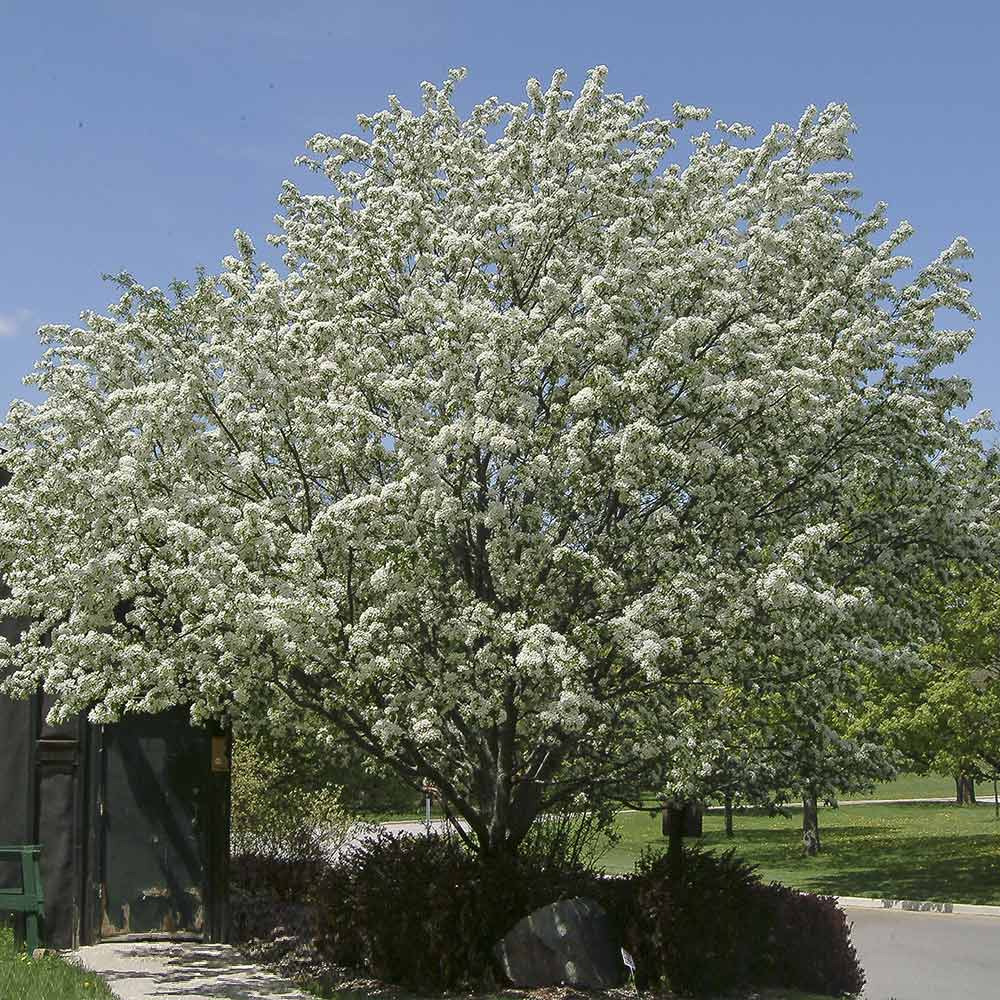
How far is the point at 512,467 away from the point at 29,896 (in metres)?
6.88

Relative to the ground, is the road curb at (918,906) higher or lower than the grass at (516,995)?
lower

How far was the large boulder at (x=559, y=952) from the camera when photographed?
41.0 feet

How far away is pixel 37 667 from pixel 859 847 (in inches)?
1085

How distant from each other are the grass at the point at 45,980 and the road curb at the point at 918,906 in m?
13.7

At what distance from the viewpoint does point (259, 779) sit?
21422mm

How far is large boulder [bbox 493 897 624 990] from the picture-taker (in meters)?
12.5

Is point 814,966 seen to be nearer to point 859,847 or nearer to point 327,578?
point 327,578

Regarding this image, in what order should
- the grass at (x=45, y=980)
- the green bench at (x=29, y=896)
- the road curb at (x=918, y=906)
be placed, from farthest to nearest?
the road curb at (x=918, y=906) < the green bench at (x=29, y=896) < the grass at (x=45, y=980)

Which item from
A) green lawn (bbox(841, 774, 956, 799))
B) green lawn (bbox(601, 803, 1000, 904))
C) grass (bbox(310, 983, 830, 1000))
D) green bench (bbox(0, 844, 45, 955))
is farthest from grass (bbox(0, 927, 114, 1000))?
green lawn (bbox(841, 774, 956, 799))

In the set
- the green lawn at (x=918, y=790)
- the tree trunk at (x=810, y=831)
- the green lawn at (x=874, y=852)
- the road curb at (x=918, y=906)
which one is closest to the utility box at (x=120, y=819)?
the green lawn at (x=874, y=852)

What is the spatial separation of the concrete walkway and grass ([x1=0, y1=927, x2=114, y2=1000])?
0.43 m

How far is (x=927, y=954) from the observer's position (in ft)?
56.6

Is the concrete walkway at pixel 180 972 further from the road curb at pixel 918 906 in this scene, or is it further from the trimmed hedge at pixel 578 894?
the road curb at pixel 918 906

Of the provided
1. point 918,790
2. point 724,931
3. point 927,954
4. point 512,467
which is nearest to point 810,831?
point 927,954
